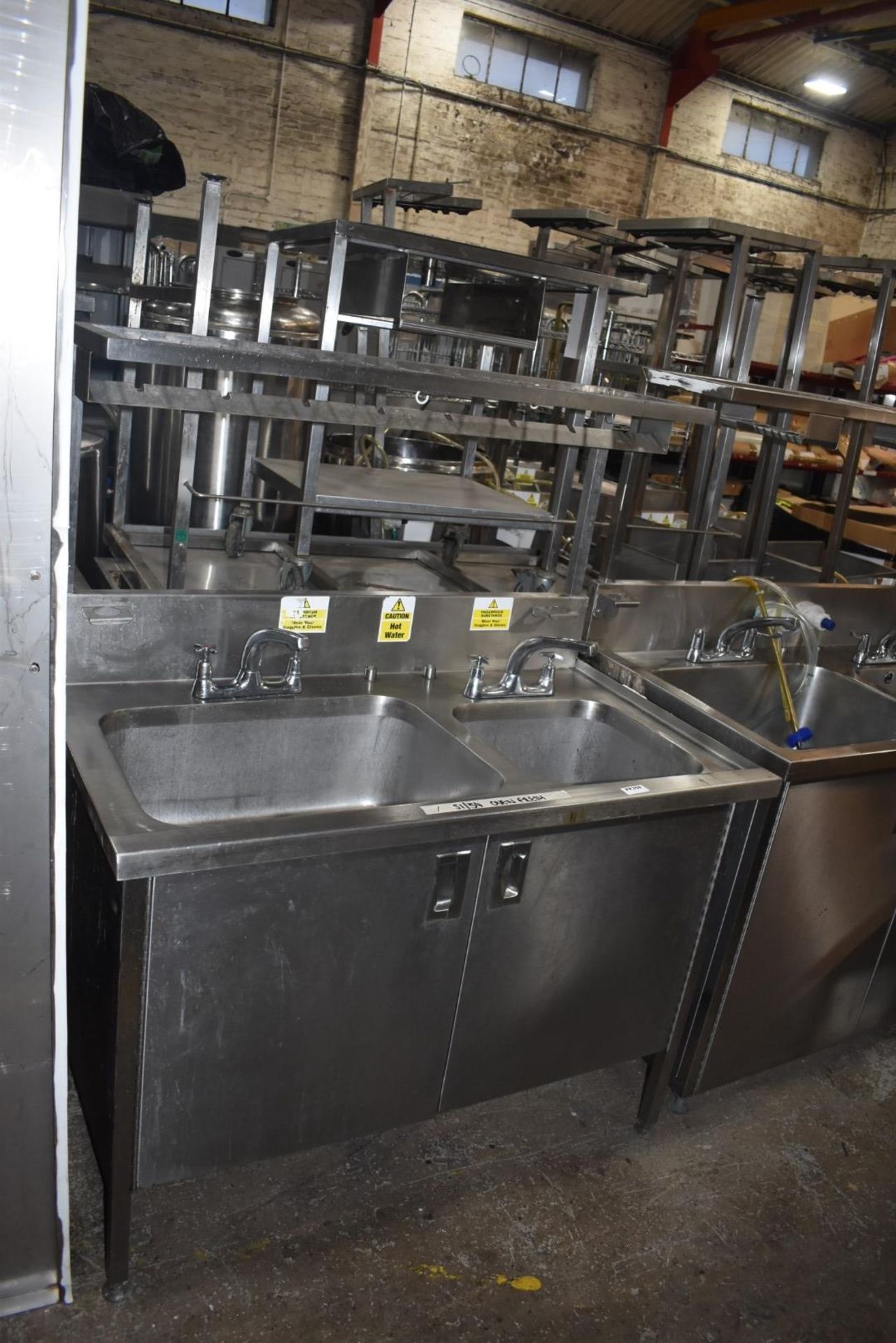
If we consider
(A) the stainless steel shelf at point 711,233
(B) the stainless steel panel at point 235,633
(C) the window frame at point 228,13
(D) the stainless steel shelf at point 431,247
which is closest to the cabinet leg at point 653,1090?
(B) the stainless steel panel at point 235,633

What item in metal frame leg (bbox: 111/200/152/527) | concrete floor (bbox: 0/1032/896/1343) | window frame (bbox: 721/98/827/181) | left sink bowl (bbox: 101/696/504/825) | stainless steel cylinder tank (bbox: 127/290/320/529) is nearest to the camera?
concrete floor (bbox: 0/1032/896/1343)

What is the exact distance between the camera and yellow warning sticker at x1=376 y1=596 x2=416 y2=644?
2172mm

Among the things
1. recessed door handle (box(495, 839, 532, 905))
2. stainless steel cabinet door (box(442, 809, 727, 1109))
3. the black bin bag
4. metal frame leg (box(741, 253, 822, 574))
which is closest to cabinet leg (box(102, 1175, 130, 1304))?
stainless steel cabinet door (box(442, 809, 727, 1109))

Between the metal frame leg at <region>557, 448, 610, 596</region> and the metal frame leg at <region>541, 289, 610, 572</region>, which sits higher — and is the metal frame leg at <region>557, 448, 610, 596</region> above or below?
below

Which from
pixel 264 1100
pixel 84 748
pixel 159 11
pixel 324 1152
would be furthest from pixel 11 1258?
pixel 159 11

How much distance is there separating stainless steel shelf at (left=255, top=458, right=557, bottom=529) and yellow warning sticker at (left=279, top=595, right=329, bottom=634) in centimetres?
19

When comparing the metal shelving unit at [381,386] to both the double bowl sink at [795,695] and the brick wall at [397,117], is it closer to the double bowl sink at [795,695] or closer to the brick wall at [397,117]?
the double bowl sink at [795,695]

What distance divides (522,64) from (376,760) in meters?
7.99

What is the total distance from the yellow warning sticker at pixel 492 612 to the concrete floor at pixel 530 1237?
3.50 feet

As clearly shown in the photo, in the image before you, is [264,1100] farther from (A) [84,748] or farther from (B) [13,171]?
(B) [13,171]

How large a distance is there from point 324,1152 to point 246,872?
838 millimetres

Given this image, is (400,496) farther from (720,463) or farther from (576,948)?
(720,463)

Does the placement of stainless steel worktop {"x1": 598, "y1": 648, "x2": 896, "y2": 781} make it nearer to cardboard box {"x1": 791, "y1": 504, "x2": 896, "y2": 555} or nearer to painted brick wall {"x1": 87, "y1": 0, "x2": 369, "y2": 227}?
cardboard box {"x1": 791, "y1": 504, "x2": 896, "y2": 555}

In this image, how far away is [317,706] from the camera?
6.66 feet
